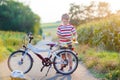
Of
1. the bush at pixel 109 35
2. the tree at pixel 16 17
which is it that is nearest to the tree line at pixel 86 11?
the tree at pixel 16 17

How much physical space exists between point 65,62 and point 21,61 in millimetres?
1274

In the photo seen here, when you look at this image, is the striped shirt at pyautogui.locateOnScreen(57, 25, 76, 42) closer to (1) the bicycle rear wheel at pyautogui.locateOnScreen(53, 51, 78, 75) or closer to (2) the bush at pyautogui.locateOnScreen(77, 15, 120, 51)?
(1) the bicycle rear wheel at pyautogui.locateOnScreen(53, 51, 78, 75)

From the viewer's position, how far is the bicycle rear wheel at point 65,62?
34.8ft

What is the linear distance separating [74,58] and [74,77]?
707mm

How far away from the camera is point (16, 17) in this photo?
61969mm

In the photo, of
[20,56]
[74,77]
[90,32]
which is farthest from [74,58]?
[90,32]

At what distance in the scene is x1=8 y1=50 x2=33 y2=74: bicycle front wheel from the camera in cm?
1061

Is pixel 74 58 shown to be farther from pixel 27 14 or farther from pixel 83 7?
pixel 27 14

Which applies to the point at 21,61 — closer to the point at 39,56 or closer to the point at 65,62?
the point at 39,56

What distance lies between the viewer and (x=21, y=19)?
6241cm

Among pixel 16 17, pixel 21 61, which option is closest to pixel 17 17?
pixel 16 17

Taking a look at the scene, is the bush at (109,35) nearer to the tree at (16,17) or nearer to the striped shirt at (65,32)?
the striped shirt at (65,32)

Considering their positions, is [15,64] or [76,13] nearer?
[15,64]

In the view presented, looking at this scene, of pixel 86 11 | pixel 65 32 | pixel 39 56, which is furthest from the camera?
pixel 86 11
